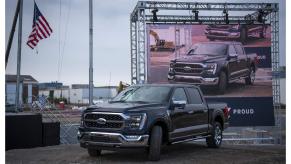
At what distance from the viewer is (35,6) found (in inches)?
834

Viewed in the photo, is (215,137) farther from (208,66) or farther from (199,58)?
(199,58)

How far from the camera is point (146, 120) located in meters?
10.9

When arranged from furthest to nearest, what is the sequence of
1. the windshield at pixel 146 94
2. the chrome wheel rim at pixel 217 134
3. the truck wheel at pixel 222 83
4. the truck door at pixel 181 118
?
the truck wheel at pixel 222 83 → the chrome wheel rim at pixel 217 134 → the windshield at pixel 146 94 → the truck door at pixel 181 118

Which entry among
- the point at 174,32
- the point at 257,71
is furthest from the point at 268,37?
the point at 174,32

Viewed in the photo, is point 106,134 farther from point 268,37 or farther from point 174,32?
point 268,37

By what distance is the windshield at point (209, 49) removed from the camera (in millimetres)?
25141

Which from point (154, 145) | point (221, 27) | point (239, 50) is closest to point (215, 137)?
point (154, 145)

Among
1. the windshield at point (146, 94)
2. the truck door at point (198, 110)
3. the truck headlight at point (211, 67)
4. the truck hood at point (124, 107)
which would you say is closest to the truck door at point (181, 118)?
the truck door at point (198, 110)

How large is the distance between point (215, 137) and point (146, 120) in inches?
165

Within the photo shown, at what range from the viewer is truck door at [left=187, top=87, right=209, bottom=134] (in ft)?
43.1

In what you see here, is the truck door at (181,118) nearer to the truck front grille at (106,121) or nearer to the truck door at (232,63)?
the truck front grille at (106,121)

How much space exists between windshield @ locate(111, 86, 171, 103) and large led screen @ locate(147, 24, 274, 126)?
1246 cm

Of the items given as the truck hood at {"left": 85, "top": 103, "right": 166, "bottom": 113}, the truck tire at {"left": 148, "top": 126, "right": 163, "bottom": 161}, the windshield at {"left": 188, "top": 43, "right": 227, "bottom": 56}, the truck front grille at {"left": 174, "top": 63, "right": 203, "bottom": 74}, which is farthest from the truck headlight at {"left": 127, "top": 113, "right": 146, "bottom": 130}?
the windshield at {"left": 188, "top": 43, "right": 227, "bottom": 56}

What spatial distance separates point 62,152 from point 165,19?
14096 mm
